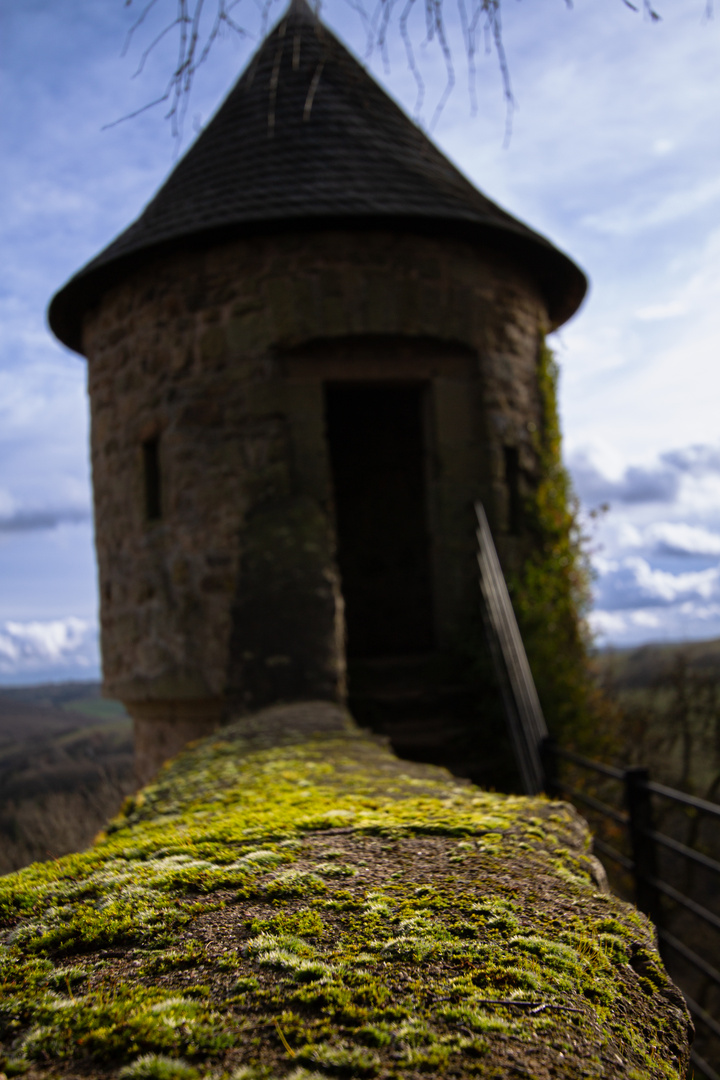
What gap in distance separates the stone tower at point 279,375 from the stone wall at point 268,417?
0.05 feet

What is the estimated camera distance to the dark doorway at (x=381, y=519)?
9.30 metres

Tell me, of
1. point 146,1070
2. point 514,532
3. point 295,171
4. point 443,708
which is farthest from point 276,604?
point 146,1070

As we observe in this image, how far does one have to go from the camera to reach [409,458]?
9453 millimetres

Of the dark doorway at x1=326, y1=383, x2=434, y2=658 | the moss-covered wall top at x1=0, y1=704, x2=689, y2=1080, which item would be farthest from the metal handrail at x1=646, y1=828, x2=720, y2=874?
the dark doorway at x1=326, y1=383, x2=434, y2=658

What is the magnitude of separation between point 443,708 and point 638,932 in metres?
4.64

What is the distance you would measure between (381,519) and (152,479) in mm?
3554

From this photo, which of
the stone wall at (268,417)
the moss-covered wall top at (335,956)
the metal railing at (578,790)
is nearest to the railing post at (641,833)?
the metal railing at (578,790)

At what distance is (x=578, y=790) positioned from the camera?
5.56 metres

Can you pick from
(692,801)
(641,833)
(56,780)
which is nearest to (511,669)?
(641,833)

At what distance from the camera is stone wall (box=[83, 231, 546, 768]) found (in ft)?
19.0

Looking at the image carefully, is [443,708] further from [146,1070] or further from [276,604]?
[146,1070]

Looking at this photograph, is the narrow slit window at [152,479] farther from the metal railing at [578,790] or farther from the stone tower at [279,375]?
the metal railing at [578,790]

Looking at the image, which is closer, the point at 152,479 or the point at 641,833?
the point at 641,833

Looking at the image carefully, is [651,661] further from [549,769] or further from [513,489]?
[549,769]
